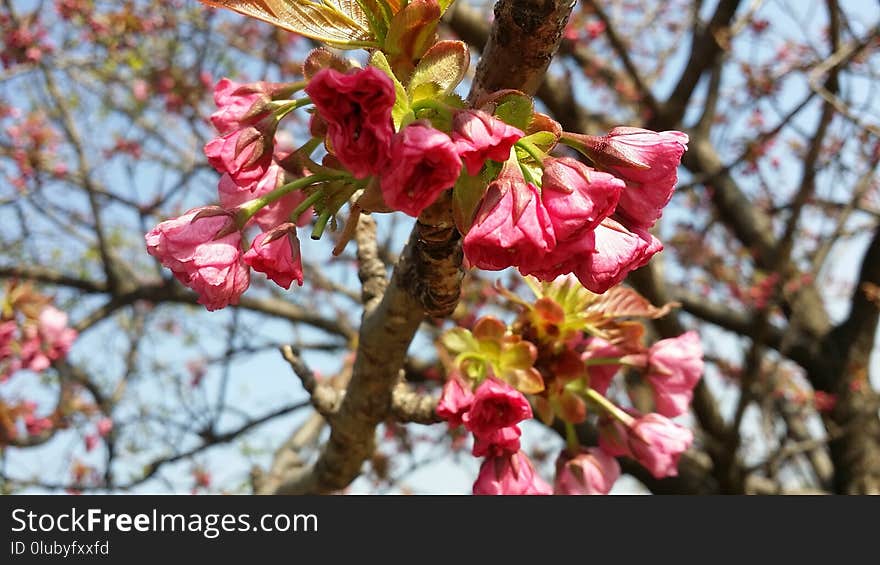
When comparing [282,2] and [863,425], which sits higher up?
[282,2]

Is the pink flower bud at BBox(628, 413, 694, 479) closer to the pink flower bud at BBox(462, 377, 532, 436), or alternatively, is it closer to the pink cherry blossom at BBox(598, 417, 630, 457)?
the pink cherry blossom at BBox(598, 417, 630, 457)

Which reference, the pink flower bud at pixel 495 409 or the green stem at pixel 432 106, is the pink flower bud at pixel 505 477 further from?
the green stem at pixel 432 106

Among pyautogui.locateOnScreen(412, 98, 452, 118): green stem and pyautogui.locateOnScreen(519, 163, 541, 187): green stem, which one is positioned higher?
pyautogui.locateOnScreen(412, 98, 452, 118): green stem

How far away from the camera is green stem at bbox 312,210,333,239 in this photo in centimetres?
80

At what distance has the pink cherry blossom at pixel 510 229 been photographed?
2.21 ft

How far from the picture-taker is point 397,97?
0.74m

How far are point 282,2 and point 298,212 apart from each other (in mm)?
226

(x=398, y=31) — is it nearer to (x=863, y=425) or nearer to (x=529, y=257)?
(x=529, y=257)

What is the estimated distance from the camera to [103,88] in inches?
192

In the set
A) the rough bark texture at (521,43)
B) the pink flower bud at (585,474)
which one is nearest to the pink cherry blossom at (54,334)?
the pink flower bud at (585,474)

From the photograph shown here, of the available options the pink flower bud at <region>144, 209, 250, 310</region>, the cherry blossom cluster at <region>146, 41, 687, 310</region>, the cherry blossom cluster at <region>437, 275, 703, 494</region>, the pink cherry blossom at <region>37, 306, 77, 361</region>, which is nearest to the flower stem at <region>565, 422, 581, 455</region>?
the cherry blossom cluster at <region>437, 275, 703, 494</region>

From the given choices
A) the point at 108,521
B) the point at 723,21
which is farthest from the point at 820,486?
the point at 108,521

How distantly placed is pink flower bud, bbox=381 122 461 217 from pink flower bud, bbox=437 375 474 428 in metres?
0.51

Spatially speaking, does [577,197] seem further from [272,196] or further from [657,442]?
[657,442]
